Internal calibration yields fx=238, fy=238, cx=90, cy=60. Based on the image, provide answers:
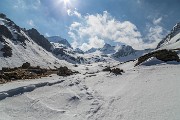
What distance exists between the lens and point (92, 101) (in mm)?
21016

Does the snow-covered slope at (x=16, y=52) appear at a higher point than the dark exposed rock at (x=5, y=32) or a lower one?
lower

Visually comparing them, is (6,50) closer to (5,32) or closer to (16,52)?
(16,52)

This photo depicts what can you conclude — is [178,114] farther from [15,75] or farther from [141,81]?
[15,75]

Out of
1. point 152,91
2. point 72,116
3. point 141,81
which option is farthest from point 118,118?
point 141,81

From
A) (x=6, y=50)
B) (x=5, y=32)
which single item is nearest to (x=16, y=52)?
(x=6, y=50)

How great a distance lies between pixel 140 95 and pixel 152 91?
5.80 feet

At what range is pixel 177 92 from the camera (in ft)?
70.8

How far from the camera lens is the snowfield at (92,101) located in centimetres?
1694

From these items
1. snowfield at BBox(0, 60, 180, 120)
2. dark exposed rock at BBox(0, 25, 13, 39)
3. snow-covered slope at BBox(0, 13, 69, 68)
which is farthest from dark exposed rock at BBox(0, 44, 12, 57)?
snowfield at BBox(0, 60, 180, 120)

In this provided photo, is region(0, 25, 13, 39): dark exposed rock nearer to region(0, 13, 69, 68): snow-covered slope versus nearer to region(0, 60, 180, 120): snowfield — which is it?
region(0, 13, 69, 68): snow-covered slope

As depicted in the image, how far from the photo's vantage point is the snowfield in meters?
16.9

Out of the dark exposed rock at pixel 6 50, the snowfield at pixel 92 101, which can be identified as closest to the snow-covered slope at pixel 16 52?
the dark exposed rock at pixel 6 50

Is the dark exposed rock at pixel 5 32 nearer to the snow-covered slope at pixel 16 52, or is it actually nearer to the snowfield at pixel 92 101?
the snow-covered slope at pixel 16 52

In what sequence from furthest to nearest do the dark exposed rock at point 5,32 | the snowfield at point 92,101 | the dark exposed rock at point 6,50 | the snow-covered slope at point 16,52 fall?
1. the dark exposed rock at point 5,32
2. the dark exposed rock at point 6,50
3. the snow-covered slope at point 16,52
4. the snowfield at point 92,101
